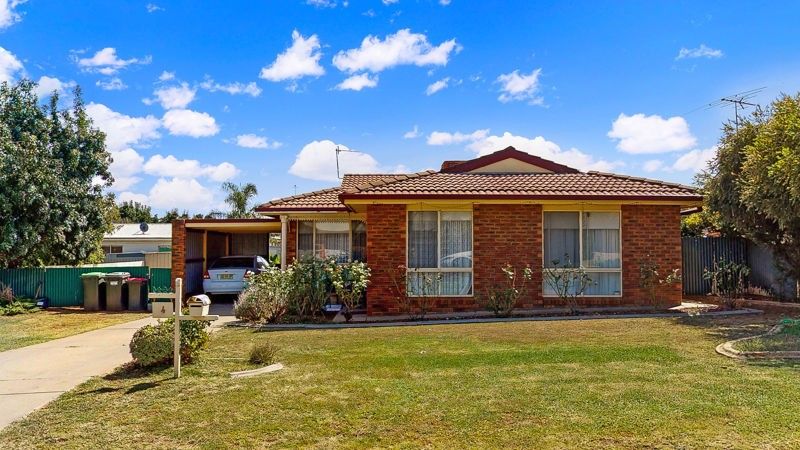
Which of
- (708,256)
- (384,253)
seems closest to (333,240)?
(384,253)

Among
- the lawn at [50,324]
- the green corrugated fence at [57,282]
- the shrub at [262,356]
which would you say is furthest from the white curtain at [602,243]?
the green corrugated fence at [57,282]

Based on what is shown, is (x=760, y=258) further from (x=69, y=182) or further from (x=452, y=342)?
(x=69, y=182)

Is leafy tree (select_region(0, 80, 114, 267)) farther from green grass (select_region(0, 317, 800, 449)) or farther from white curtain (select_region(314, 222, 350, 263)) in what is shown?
green grass (select_region(0, 317, 800, 449))

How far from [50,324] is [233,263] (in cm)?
538

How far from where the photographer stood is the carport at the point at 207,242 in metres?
15.8

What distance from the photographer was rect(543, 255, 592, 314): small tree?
1223 centimetres

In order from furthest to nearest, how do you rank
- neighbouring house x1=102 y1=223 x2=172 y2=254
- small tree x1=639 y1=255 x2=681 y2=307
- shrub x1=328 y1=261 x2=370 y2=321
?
neighbouring house x1=102 y1=223 x2=172 y2=254 < small tree x1=639 y1=255 x2=681 y2=307 < shrub x1=328 y1=261 x2=370 y2=321

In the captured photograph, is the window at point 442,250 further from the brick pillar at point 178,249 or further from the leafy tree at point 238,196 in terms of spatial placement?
the leafy tree at point 238,196

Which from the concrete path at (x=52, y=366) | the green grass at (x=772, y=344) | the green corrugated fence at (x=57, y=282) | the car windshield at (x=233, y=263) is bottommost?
the concrete path at (x=52, y=366)

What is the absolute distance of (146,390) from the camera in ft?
19.9

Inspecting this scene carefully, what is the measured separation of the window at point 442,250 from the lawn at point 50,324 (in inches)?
293

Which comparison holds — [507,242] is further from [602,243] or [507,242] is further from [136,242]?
[136,242]

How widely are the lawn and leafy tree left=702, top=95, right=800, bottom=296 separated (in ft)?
48.9

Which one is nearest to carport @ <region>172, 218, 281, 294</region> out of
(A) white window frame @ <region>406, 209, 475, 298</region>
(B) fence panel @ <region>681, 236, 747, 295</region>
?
(A) white window frame @ <region>406, 209, 475, 298</region>
